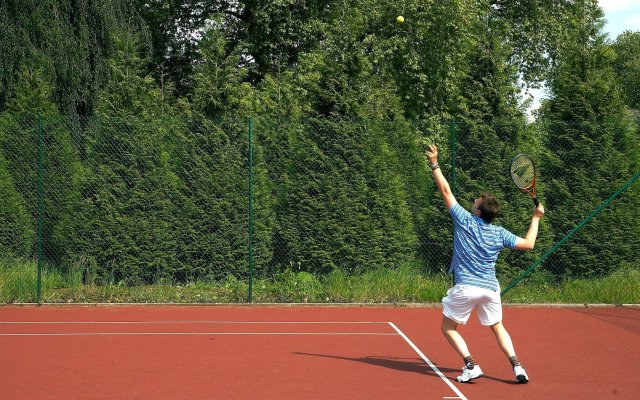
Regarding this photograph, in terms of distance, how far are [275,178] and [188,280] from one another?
221 cm

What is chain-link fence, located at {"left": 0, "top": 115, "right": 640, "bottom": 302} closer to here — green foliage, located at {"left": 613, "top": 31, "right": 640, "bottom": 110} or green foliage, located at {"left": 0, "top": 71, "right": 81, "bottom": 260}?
green foliage, located at {"left": 0, "top": 71, "right": 81, "bottom": 260}

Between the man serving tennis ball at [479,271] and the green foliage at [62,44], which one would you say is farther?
the green foliage at [62,44]

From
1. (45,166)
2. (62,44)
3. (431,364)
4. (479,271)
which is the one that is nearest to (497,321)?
(479,271)

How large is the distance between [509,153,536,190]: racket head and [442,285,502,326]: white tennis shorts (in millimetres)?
1632

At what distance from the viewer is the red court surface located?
21.6ft

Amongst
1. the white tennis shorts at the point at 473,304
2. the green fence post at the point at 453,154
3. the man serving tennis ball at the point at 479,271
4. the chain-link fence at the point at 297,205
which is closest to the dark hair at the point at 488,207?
the man serving tennis ball at the point at 479,271

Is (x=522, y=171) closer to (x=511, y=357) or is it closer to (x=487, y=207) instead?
(x=487, y=207)

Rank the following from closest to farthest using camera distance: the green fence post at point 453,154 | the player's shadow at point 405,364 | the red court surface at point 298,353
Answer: the red court surface at point 298,353
the player's shadow at point 405,364
the green fence post at point 453,154

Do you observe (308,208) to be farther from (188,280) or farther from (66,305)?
(66,305)

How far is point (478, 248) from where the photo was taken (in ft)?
21.9

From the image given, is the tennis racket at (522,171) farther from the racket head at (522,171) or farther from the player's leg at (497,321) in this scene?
the player's leg at (497,321)

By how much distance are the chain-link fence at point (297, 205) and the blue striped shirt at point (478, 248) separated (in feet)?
19.2

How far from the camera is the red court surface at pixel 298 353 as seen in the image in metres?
6.59

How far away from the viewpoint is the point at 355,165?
12.9 metres
